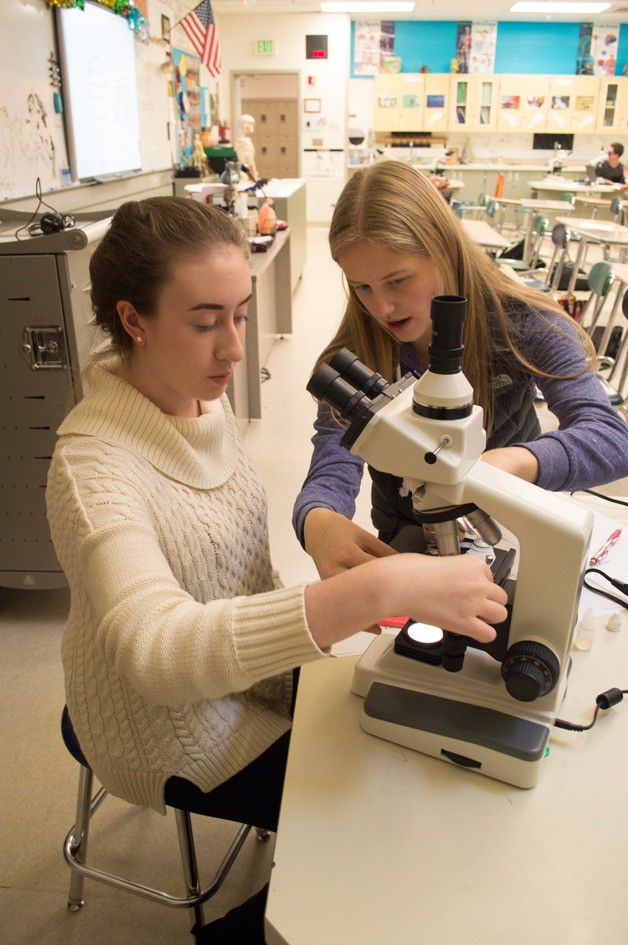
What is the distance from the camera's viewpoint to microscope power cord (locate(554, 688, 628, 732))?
823 mm

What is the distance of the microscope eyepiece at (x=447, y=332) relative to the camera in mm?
655

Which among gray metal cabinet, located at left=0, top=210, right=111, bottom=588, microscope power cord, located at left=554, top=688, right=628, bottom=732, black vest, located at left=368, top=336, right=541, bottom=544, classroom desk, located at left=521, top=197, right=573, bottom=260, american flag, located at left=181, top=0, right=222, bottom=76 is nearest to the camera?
microscope power cord, located at left=554, top=688, right=628, bottom=732

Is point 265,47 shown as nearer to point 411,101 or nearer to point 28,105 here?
point 411,101

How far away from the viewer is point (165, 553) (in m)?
1.00

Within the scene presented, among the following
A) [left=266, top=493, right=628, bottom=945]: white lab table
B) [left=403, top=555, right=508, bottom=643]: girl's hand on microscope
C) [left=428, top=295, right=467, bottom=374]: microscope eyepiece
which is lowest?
[left=266, top=493, right=628, bottom=945]: white lab table

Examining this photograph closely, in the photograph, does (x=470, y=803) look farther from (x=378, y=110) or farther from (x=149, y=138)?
(x=378, y=110)

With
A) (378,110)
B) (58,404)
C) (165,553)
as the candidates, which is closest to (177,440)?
(165,553)

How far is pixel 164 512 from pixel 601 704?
2.07 ft

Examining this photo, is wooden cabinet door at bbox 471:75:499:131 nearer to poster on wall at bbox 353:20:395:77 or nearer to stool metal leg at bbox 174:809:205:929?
poster on wall at bbox 353:20:395:77

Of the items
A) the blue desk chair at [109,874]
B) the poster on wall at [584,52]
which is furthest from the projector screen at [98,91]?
the poster on wall at [584,52]

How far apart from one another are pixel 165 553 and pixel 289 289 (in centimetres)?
433

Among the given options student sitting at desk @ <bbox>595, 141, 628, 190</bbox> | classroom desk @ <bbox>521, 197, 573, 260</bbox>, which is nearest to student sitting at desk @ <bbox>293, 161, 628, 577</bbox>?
classroom desk @ <bbox>521, 197, 573, 260</bbox>

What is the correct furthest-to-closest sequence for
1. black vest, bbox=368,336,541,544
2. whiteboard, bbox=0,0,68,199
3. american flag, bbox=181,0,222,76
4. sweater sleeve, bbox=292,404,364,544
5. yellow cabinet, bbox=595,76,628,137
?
yellow cabinet, bbox=595,76,628,137 < american flag, bbox=181,0,222,76 < whiteboard, bbox=0,0,68,199 < black vest, bbox=368,336,541,544 < sweater sleeve, bbox=292,404,364,544

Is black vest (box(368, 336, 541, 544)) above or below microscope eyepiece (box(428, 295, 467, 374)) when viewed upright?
below
